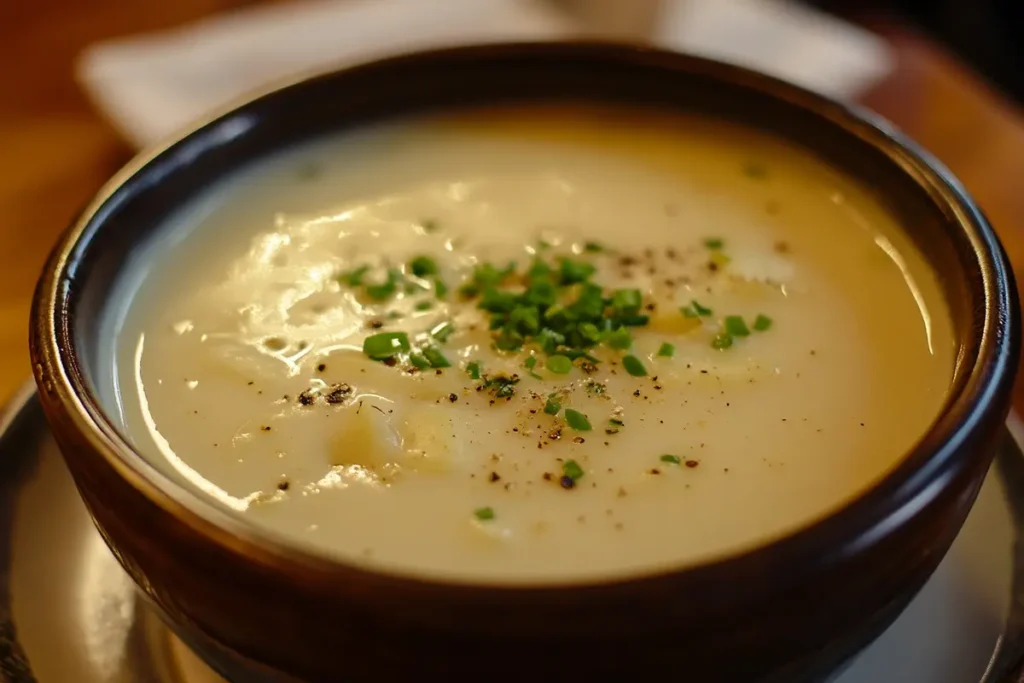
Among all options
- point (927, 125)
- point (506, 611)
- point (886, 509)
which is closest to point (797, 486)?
point (886, 509)

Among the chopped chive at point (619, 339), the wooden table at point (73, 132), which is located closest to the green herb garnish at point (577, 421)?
the chopped chive at point (619, 339)

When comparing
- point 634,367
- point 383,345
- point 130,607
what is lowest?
point 130,607

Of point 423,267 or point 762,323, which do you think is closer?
point 762,323

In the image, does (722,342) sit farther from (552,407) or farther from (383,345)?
(383,345)

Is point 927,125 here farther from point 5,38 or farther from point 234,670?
point 5,38

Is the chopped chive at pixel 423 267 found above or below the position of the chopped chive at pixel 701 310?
below

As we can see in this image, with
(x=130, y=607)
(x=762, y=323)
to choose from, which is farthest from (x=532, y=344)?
(x=130, y=607)

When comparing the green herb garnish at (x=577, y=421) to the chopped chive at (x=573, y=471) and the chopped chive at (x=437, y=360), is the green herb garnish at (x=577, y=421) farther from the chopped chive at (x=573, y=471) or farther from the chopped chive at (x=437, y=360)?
the chopped chive at (x=437, y=360)

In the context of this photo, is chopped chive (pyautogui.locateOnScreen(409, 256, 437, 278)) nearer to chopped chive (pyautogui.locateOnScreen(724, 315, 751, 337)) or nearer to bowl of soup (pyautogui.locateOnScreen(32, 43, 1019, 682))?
bowl of soup (pyautogui.locateOnScreen(32, 43, 1019, 682))
